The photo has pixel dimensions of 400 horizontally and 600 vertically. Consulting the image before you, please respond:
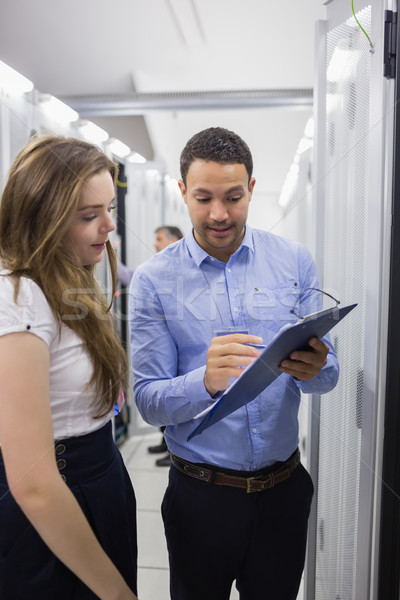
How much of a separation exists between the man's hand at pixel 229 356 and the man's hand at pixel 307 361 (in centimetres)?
7

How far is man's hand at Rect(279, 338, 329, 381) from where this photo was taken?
911 millimetres

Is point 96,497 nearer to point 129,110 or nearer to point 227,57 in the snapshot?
point 129,110

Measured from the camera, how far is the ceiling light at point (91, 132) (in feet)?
7.60

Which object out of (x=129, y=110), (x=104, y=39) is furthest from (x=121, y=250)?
(x=104, y=39)

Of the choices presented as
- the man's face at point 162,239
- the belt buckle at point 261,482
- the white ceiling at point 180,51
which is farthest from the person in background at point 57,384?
the white ceiling at point 180,51

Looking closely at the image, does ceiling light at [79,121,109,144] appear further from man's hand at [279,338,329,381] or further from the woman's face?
man's hand at [279,338,329,381]

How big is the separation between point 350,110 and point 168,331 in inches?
29.6

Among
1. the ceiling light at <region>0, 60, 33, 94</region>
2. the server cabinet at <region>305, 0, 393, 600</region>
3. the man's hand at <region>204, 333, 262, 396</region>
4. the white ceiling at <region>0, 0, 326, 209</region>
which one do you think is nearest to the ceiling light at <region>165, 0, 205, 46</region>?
the white ceiling at <region>0, 0, 326, 209</region>

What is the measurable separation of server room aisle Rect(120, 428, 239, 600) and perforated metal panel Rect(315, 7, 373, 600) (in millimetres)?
643

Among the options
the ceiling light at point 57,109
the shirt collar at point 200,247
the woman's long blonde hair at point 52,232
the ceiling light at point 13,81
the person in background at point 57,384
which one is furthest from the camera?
the ceiling light at point 57,109

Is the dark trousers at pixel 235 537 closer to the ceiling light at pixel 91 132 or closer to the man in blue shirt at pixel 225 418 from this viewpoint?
the man in blue shirt at pixel 225 418

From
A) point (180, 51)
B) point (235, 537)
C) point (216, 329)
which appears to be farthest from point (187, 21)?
point (235, 537)

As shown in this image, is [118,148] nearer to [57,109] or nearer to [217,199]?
[57,109]

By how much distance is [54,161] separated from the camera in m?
0.78
